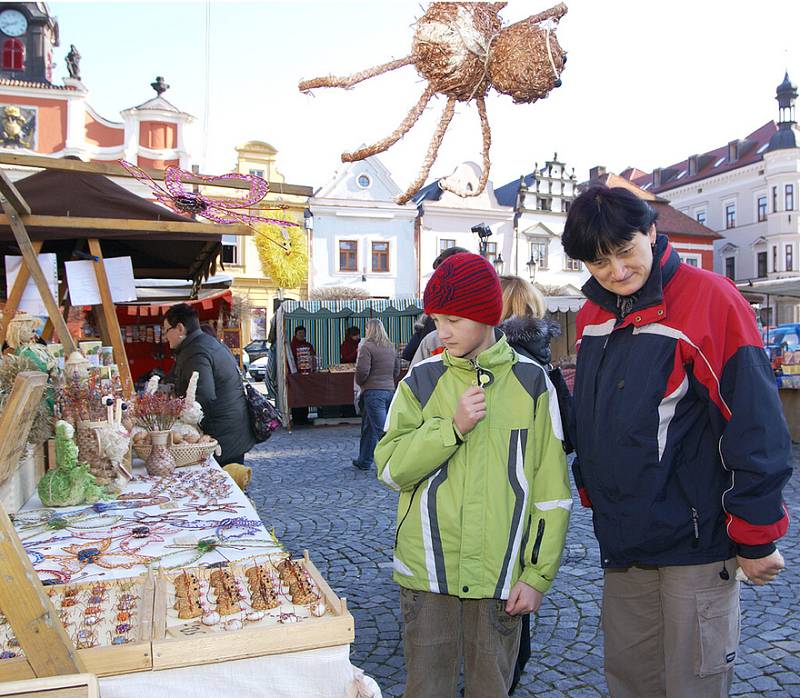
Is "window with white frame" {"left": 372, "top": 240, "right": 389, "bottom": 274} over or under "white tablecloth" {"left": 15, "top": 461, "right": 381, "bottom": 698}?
over

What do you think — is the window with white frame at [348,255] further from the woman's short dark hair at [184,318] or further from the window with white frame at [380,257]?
the woman's short dark hair at [184,318]

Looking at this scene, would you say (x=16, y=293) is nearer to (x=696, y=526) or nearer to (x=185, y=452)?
(x=185, y=452)

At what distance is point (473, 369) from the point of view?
190 centimetres

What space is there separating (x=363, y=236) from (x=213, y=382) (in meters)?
24.2

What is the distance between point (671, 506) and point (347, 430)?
31.1 ft

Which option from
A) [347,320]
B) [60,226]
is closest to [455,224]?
[347,320]

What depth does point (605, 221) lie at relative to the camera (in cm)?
170

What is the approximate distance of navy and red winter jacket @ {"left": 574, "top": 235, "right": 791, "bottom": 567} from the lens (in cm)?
154

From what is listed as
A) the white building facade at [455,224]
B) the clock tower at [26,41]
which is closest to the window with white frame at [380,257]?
the white building facade at [455,224]

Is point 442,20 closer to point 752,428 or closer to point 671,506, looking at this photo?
point 752,428

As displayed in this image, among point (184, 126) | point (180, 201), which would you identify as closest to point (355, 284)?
point (184, 126)

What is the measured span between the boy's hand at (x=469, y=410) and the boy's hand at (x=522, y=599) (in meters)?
0.45

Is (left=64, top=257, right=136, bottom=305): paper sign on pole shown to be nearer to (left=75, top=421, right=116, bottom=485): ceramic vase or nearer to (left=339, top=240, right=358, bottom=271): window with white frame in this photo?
(left=75, top=421, right=116, bottom=485): ceramic vase

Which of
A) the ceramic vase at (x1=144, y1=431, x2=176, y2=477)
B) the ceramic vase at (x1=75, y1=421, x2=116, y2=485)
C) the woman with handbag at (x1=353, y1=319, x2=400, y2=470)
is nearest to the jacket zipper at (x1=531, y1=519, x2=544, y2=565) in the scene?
the ceramic vase at (x1=75, y1=421, x2=116, y2=485)
